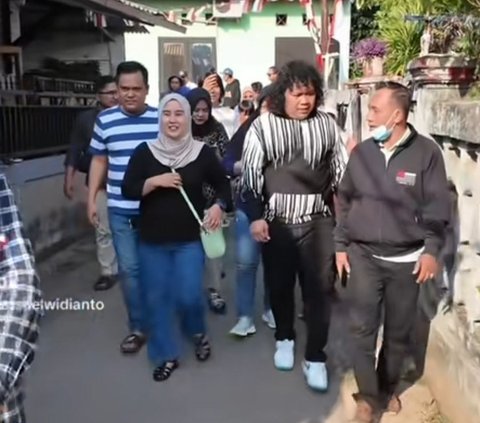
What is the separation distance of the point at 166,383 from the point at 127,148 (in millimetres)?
1547

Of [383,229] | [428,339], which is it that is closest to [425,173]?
[383,229]

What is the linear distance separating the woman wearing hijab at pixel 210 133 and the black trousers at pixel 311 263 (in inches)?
52.5

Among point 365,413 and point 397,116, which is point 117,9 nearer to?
point 397,116

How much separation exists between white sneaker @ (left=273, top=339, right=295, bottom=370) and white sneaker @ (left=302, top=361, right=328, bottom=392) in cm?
23

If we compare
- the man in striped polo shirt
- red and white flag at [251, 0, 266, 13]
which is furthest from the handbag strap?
red and white flag at [251, 0, 266, 13]

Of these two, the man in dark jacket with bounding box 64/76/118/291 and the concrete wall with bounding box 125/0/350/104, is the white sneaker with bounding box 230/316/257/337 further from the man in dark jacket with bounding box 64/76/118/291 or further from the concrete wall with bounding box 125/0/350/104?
the concrete wall with bounding box 125/0/350/104

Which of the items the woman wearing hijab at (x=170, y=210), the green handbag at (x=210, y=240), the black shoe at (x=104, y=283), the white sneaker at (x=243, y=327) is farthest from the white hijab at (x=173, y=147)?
the black shoe at (x=104, y=283)

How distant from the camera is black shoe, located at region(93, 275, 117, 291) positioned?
21.4ft

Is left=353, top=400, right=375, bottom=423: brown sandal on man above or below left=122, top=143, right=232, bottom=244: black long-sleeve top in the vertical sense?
below

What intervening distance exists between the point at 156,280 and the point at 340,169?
1.28 metres

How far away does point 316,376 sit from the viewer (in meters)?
4.28

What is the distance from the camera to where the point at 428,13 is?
16.1 feet

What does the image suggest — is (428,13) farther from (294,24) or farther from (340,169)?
(294,24)

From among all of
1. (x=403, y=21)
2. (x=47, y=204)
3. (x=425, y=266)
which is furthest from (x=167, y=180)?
(x=47, y=204)
